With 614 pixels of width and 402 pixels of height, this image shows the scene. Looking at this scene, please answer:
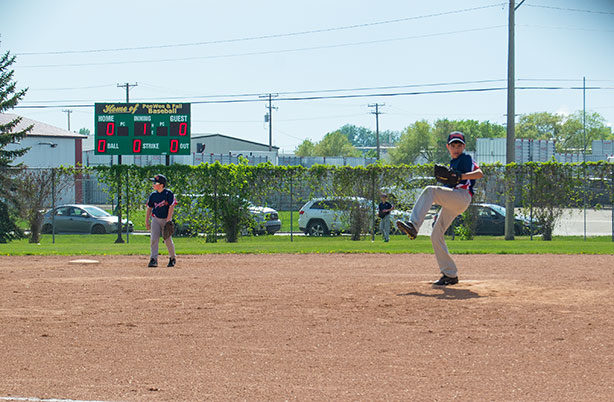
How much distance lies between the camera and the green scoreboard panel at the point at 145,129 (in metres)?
26.6

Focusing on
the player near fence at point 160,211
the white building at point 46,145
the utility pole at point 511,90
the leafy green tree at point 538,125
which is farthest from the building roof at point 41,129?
the leafy green tree at point 538,125

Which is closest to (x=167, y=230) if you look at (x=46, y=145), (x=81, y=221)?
(x=81, y=221)

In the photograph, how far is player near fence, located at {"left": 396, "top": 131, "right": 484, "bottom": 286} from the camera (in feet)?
31.7

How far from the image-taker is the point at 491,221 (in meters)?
27.1

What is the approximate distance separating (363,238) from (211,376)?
794 inches

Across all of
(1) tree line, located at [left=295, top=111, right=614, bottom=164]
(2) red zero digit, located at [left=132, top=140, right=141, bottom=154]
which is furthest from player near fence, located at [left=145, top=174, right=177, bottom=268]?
(1) tree line, located at [left=295, top=111, right=614, bottom=164]

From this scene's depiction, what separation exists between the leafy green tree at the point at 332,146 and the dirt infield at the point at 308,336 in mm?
107487

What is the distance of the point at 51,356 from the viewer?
694 cm

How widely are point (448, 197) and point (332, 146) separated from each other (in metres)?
111

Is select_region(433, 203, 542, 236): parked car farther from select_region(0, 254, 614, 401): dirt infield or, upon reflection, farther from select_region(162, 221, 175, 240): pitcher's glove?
select_region(162, 221, 175, 240): pitcher's glove

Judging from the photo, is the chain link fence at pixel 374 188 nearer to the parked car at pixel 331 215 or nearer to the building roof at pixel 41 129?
the parked car at pixel 331 215

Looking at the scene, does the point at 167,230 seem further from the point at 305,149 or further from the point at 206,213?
the point at 305,149

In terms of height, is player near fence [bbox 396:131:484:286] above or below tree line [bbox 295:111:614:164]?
below

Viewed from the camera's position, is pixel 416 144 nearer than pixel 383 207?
No
